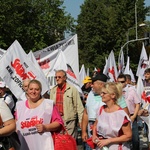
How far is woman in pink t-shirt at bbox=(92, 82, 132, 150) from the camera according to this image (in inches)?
213

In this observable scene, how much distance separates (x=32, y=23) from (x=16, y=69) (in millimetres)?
37789

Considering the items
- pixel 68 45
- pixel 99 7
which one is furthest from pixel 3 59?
pixel 99 7

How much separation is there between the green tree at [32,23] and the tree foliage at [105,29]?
354 centimetres

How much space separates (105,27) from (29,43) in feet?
47.1

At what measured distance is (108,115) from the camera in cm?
548

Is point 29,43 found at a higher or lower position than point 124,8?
lower

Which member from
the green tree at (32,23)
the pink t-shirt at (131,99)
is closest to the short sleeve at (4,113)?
the pink t-shirt at (131,99)

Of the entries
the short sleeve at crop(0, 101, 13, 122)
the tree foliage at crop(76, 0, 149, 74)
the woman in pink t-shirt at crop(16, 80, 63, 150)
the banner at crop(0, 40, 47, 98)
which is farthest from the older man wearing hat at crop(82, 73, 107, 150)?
the tree foliage at crop(76, 0, 149, 74)

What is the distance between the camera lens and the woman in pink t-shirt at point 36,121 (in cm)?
541

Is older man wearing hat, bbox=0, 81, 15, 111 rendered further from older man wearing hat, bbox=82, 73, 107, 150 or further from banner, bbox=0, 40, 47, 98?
older man wearing hat, bbox=82, 73, 107, 150

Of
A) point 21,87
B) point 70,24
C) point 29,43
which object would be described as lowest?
point 21,87

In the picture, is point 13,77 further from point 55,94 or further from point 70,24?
point 70,24

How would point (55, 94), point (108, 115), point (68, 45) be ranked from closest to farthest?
point (108, 115)
point (55, 94)
point (68, 45)

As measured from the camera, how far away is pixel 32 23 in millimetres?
46000
